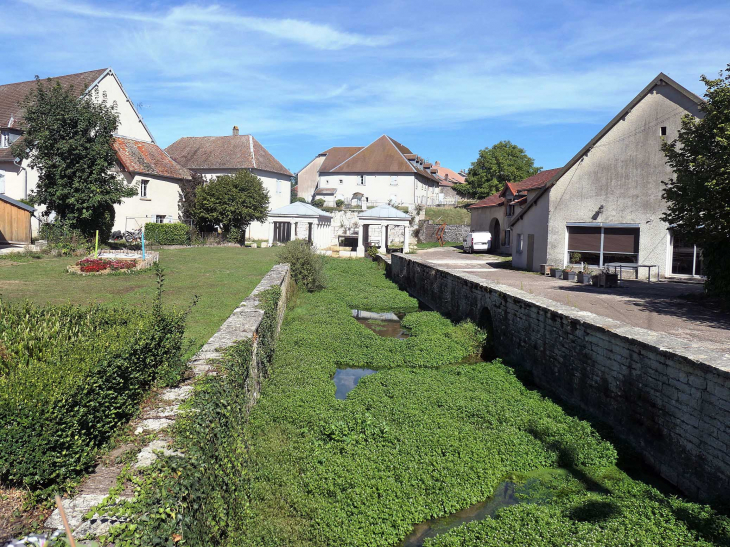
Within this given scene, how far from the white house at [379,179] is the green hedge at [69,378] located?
48402mm

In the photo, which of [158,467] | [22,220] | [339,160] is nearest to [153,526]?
[158,467]

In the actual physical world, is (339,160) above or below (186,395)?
above

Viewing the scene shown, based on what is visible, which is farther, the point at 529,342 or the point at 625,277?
the point at 625,277

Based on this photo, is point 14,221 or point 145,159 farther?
point 145,159

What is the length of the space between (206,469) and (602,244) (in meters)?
18.8

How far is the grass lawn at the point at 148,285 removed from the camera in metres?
11.7

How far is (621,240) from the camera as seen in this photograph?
762 inches

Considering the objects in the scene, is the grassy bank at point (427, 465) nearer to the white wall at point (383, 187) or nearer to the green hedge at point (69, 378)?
the green hedge at point (69, 378)

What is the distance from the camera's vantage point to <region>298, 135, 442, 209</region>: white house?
180 ft

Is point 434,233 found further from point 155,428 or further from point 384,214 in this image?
point 155,428

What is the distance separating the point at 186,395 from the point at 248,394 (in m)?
1.90

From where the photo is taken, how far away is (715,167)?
10617 mm

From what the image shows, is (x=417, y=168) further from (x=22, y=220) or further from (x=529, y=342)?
(x=529, y=342)

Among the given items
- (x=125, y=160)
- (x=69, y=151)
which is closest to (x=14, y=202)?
(x=69, y=151)
